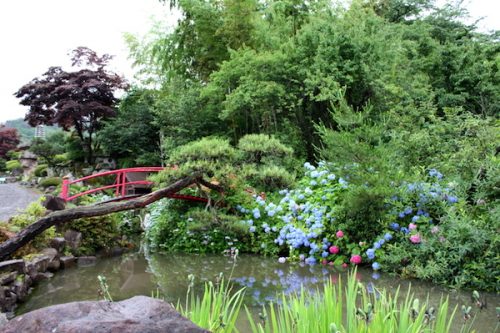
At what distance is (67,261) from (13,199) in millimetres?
6322

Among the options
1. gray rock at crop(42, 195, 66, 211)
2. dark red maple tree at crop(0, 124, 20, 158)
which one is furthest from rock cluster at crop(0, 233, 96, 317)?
dark red maple tree at crop(0, 124, 20, 158)

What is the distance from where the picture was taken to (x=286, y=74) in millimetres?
9922

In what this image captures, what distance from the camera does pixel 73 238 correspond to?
6527 mm

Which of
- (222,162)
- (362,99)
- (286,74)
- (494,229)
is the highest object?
(286,74)

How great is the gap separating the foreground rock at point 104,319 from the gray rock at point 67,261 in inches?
197

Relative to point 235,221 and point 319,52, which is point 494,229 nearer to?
point 235,221

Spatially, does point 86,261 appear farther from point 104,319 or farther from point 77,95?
point 77,95

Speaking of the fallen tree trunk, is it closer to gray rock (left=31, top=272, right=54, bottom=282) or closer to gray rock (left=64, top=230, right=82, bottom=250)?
gray rock (left=31, top=272, right=54, bottom=282)

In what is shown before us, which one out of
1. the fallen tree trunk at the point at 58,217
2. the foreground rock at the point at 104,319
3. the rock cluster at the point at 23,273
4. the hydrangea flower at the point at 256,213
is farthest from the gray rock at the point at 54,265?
the foreground rock at the point at 104,319

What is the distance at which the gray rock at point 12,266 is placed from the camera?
436 centimetres

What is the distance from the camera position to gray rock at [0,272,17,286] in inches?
168

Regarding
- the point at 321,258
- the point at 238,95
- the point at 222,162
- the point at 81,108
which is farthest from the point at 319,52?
the point at 81,108

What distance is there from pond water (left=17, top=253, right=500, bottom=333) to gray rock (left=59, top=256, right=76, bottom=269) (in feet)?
0.52

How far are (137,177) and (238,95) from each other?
200 inches
